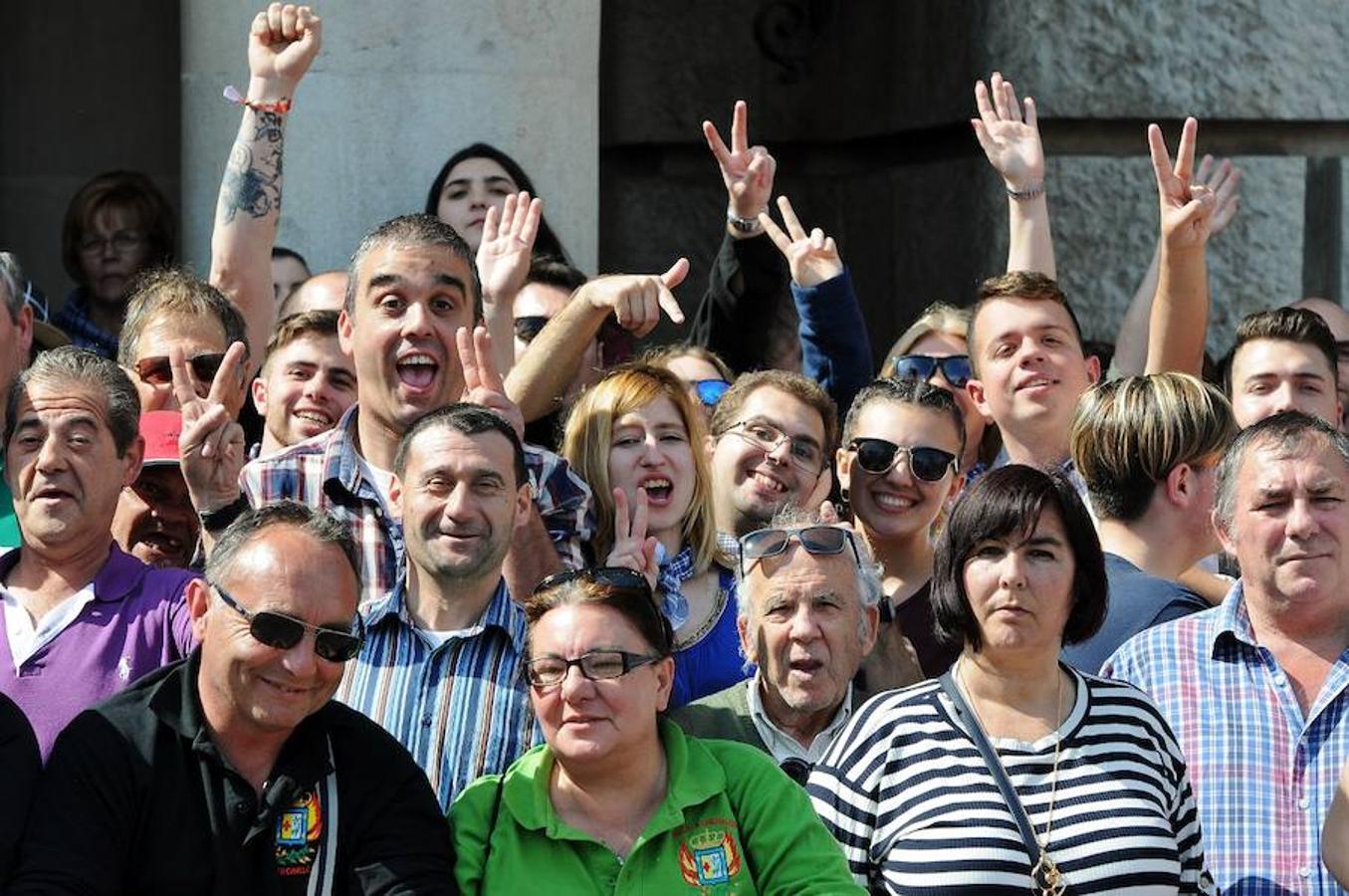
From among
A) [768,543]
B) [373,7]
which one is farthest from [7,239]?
[768,543]

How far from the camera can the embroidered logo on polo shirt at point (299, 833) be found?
12.9 feet

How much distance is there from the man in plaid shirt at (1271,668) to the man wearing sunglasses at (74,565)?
1.76 metres

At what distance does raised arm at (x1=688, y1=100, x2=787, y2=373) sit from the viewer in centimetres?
576

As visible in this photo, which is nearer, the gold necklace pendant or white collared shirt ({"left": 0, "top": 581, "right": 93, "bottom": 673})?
the gold necklace pendant

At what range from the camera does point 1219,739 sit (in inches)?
173

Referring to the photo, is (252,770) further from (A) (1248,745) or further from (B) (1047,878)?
(A) (1248,745)

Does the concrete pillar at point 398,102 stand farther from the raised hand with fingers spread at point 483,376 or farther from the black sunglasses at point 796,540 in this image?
the black sunglasses at point 796,540

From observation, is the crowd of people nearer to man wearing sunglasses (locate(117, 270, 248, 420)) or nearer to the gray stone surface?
man wearing sunglasses (locate(117, 270, 248, 420))

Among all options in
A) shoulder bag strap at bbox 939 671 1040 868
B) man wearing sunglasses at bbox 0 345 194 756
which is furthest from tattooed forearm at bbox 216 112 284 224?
shoulder bag strap at bbox 939 671 1040 868

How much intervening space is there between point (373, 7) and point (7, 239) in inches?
79.5

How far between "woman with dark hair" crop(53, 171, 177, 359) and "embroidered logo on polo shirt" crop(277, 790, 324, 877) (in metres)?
2.67

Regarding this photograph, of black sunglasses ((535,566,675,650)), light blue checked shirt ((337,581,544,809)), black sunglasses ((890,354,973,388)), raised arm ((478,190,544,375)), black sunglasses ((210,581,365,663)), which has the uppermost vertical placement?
raised arm ((478,190,544,375))

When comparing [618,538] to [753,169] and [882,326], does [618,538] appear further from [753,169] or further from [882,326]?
[882,326]

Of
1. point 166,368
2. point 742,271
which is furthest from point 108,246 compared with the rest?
point 742,271
